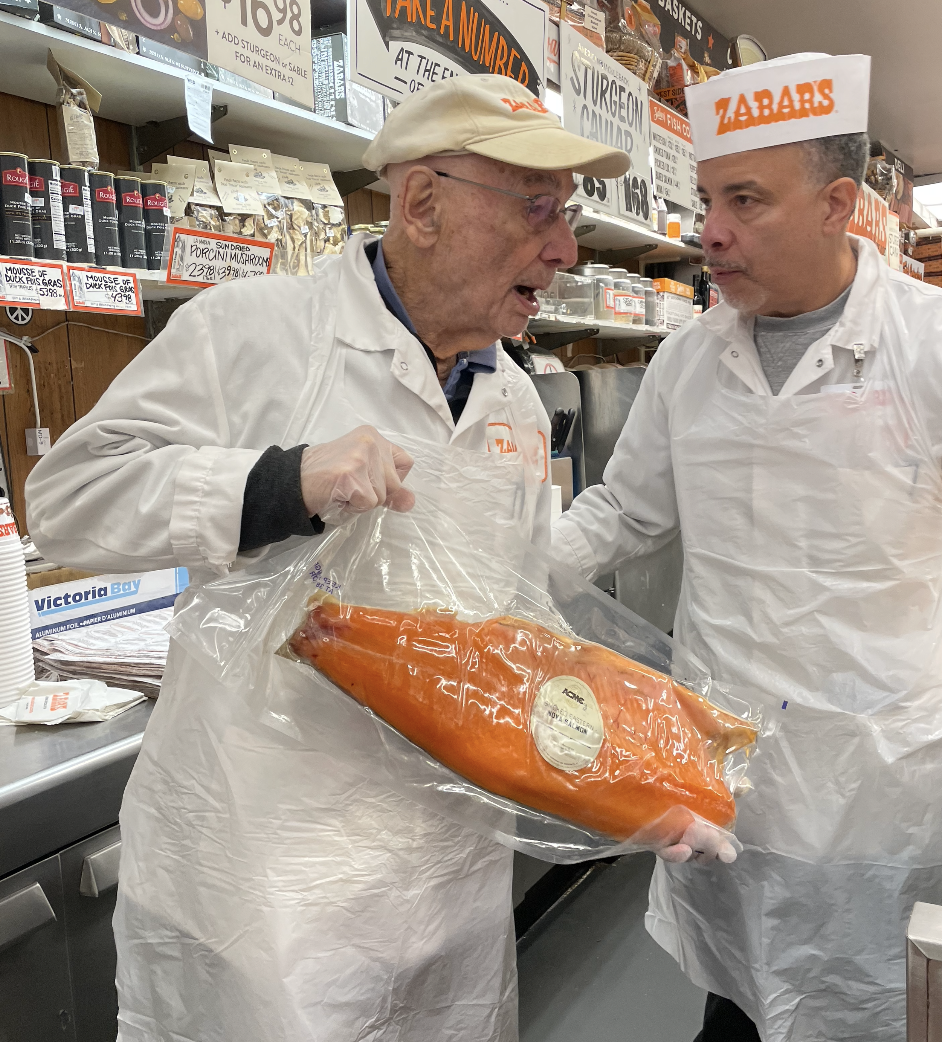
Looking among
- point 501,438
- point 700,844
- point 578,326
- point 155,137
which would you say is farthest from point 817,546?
point 578,326

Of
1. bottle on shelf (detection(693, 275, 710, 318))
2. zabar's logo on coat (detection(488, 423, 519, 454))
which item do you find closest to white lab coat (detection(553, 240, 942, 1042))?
zabar's logo on coat (detection(488, 423, 519, 454))

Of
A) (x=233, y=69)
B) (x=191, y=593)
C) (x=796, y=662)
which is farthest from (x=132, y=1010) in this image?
(x=233, y=69)

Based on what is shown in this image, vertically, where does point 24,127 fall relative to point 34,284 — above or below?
above

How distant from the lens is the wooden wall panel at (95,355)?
7.39 feet

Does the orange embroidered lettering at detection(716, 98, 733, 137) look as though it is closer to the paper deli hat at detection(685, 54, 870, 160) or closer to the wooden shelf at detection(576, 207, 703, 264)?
the paper deli hat at detection(685, 54, 870, 160)

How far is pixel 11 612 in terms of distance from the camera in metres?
1.75

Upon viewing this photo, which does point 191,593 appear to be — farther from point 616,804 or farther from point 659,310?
point 659,310

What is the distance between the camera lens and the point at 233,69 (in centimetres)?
171

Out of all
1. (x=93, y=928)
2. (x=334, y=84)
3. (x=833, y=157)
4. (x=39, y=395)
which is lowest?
(x=93, y=928)

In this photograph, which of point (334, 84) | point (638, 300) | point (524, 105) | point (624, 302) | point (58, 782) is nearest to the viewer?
point (524, 105)

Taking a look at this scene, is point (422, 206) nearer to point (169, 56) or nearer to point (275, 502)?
point (275, 502)

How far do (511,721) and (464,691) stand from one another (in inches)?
2.5

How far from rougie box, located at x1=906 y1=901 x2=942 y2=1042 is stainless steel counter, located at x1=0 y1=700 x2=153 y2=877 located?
1264 mm

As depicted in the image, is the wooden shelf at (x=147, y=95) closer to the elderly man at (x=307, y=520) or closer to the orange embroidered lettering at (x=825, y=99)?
the elderly man at (x=307, y=520)
